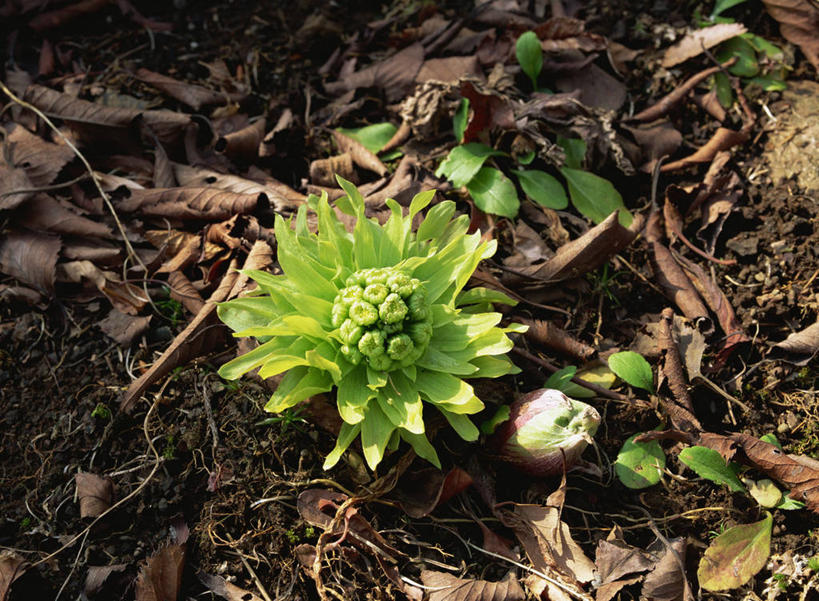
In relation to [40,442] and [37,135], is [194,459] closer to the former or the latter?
[40,442]

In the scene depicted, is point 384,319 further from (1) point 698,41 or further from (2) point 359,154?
(1) point 698,41

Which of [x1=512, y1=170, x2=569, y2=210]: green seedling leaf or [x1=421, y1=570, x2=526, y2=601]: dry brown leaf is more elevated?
[x1=512, y1=170, x2=569, y2=210]: green seedling leaf

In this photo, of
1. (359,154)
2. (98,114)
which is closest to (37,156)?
(98,114)

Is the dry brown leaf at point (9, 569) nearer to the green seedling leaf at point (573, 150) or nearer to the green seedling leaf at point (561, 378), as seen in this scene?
the green seedling leaf at point (561, 378)

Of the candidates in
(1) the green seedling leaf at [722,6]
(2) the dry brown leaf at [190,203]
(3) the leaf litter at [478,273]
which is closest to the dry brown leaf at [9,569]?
(3) the leaf litter at [478,273]

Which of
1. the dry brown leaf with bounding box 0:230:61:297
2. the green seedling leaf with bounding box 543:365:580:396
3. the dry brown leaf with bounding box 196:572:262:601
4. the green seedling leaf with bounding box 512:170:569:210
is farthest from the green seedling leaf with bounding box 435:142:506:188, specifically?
the dry brown leaf with bounding box 196:572:262:601

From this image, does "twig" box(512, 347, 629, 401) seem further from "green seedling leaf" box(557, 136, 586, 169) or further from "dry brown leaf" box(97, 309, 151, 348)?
"dry brown leaf" box(97, 309, 151, 348)

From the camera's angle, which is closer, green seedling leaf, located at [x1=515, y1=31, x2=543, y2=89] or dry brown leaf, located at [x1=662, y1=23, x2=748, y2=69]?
green seedling leaf, located at [x1=515, y1=31, x2=543, y2=89]
